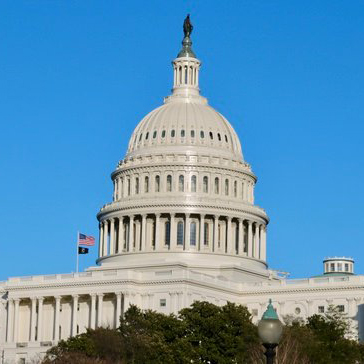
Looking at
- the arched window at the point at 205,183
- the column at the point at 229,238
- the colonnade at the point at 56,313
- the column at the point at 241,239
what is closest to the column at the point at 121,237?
the arched window at the point at 205,183

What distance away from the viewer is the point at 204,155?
19975 centimetres

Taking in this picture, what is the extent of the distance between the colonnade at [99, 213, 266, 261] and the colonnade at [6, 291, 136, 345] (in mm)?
19959

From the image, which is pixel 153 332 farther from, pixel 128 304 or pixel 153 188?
pixel 153 188

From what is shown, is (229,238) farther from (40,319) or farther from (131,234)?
(40,319)

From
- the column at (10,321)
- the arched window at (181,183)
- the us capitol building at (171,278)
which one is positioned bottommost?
the column at (10,321)

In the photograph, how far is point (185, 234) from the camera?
193500mm

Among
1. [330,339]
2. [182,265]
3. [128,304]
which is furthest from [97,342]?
[182,265]

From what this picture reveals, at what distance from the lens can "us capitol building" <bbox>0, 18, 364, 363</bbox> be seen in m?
174

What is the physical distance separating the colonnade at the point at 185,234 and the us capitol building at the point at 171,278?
15 centimetres

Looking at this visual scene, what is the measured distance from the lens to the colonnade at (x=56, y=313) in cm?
17275

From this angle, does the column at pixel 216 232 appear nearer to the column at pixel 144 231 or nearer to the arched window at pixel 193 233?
the arched window at pixel 193 233

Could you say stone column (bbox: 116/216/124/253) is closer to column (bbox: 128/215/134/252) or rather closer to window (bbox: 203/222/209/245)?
column (bbox: 128/215/134/252)

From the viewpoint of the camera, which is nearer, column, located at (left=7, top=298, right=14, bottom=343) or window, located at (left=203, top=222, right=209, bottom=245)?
column, located at (left=7, top=298, right=14, bottom=343)

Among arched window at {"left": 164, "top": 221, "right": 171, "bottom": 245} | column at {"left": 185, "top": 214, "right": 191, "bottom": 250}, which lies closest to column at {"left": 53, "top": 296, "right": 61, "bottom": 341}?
arched window at {"left": 164, "top": 221, "right": 171, "bottom": 245}
